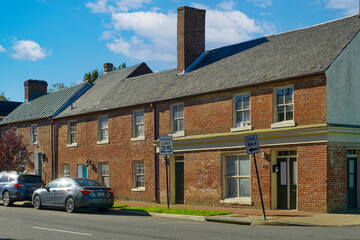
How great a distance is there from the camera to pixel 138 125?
89.2 feet

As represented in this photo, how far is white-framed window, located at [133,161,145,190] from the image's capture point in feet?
88.0

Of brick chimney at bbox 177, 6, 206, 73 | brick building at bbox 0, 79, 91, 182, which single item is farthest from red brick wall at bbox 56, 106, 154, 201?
brick chimney at bbox 177, 6, 206, 73

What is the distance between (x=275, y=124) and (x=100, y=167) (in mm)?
13443

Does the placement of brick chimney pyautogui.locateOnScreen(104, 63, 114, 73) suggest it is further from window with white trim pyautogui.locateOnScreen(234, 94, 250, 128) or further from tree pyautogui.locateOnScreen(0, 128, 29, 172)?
window with white trim pyautogui.locateOnScreen(234, 94, 250, 128)

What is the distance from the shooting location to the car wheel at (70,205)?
2091 centimetres

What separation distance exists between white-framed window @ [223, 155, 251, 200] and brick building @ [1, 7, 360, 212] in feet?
0.14

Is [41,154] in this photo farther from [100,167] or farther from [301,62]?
[301,62]

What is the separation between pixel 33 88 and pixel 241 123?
1036 inches

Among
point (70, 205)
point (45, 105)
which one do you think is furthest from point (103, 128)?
point (45, 105)

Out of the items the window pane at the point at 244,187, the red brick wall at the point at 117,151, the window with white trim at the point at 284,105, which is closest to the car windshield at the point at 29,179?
the red brick wall at the point at 117,151

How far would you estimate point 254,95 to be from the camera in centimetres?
2083

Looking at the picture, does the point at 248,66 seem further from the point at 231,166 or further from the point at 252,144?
the point at 252,144

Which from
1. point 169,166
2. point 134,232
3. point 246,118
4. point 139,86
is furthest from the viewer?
point 139,86

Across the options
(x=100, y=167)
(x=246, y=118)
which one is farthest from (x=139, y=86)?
(x=246, y=118)
